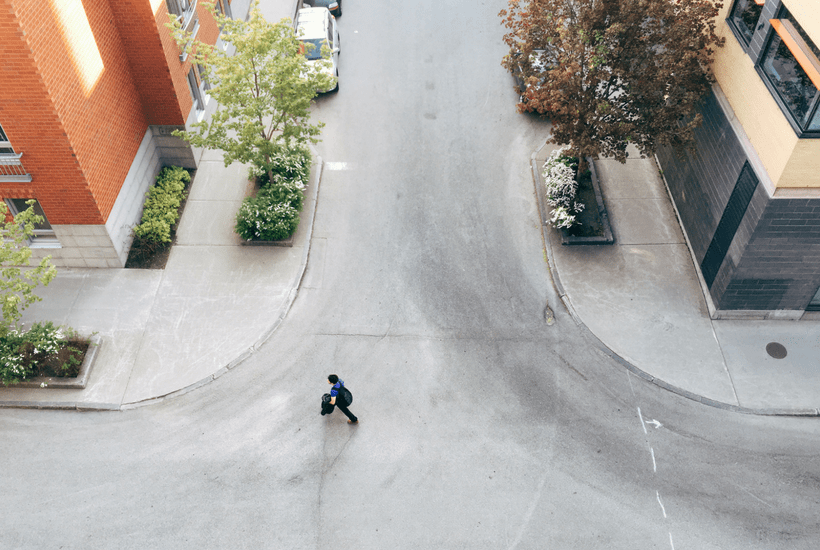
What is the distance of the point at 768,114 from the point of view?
536 inches

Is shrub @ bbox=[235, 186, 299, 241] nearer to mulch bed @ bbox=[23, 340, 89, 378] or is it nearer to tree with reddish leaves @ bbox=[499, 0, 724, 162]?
mulch bed @ bbox=[23, 340, 89, 378]

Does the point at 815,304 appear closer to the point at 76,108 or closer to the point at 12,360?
the point at 76,108

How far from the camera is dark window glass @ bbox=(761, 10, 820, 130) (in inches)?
494

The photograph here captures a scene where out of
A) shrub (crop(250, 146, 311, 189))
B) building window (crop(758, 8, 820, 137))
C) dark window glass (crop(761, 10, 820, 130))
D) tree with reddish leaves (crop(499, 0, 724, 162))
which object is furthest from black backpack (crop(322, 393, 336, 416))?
dark window glass (crop(761, 10, 820, 130))

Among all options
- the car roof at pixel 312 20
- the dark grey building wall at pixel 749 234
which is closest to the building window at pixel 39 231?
the car roof at pixel 312 20

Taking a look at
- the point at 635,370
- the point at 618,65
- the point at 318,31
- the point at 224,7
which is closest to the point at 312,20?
the point at 318,31

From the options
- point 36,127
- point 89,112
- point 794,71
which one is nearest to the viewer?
point 794,71

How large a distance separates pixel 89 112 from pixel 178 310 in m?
5.50

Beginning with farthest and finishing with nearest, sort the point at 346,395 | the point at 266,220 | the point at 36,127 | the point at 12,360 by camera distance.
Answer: the point at 266,220 → the point at 12,360 → the point at 36,127 → the point at 346,395

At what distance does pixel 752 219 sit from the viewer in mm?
14461

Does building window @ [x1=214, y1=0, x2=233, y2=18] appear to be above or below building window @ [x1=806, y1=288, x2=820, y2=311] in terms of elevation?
above

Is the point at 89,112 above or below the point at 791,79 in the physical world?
below

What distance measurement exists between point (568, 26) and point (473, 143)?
6.13m

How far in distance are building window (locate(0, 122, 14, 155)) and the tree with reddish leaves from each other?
13.0 meters
